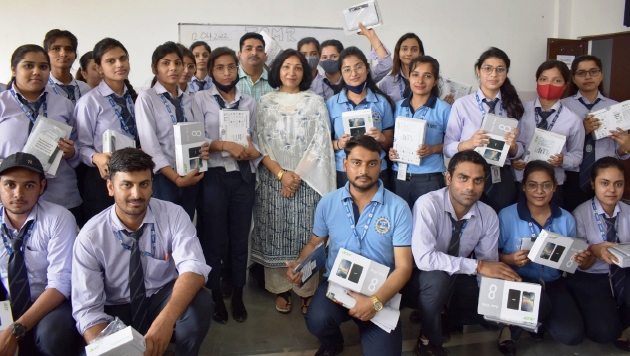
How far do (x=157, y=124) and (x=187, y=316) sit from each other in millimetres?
1194

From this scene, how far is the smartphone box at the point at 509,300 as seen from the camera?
245 centimetres

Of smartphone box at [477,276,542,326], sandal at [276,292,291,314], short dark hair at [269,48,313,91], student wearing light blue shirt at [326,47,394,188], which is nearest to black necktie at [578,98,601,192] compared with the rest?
smartphone box at [477,276,542,326]

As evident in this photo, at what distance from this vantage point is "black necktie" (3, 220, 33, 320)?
2.20 m

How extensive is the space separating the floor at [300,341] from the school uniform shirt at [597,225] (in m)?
0.50

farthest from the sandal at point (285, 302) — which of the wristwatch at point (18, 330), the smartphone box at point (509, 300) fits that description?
the wristwatch at point (18, 330)

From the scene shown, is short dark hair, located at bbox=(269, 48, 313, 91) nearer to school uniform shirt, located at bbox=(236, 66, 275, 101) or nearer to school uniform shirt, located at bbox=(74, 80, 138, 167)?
school uniform shirt, located at bbox=(236, 66, 275, 101)

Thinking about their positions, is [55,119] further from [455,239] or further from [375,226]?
A: [455,239]

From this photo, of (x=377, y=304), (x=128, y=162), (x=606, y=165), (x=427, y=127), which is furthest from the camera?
(x=427, y=127)

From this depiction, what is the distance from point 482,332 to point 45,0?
5.46 meters

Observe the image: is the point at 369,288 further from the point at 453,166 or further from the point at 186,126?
the point at 186,126

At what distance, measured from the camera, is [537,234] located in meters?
2.79

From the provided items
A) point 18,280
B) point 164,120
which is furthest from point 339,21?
point 18,280

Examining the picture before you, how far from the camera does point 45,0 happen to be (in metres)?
5.16

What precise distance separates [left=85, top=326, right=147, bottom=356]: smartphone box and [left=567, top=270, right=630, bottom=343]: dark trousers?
2531mm
